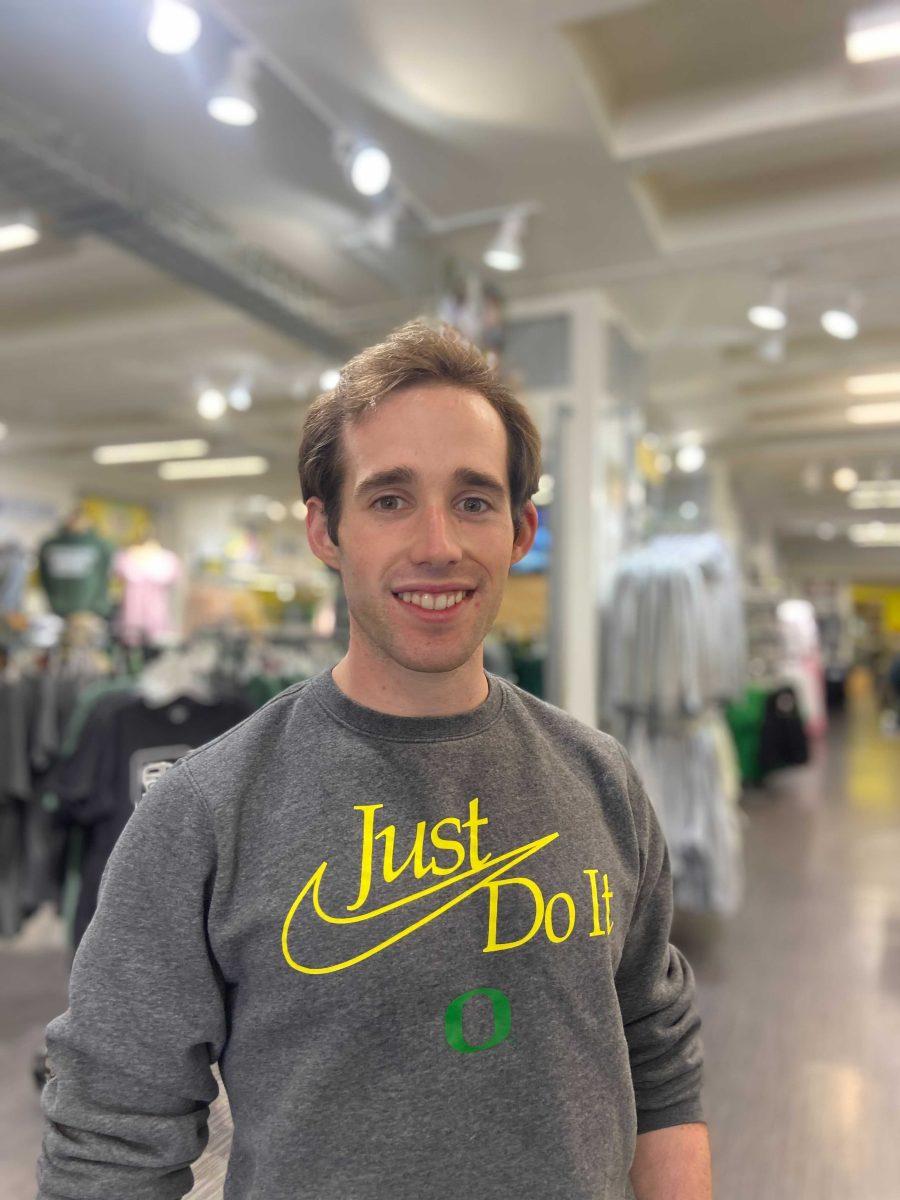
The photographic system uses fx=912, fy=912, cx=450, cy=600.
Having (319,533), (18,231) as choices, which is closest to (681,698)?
(319,533)

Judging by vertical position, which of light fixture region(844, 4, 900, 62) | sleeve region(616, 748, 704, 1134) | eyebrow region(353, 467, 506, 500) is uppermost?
light fixture region(844, 4, 900, 62)

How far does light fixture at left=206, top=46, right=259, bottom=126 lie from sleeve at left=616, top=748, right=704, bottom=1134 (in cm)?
285

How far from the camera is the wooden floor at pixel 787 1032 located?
261 centimetres

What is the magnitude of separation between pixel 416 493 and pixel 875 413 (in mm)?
8366

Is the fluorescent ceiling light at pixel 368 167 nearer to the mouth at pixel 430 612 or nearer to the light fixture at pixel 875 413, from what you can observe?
the mouth at pixel 430 612

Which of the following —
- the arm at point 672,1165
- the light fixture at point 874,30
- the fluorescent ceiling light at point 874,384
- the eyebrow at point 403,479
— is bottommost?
the arm at point 672,1165

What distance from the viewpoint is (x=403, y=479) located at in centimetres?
99

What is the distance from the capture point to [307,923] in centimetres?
91

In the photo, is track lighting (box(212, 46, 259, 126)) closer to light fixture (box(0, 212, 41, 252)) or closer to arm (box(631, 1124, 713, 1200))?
light fixture (box(0, 212, 41, 252))

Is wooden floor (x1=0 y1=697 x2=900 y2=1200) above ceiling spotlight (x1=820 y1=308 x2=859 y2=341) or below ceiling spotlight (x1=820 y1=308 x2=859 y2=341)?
below

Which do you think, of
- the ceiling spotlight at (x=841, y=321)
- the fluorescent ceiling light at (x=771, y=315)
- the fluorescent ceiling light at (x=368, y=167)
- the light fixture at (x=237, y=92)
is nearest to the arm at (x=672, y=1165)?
the light fixture at (x=237, y=92)

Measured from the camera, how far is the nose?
97cm

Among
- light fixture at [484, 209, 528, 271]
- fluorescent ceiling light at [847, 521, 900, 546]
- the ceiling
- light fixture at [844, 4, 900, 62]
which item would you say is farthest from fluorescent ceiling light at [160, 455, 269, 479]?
fluorescent ceiling light at [847, 521, 900, 546]

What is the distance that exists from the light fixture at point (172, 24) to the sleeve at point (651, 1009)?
267cm
